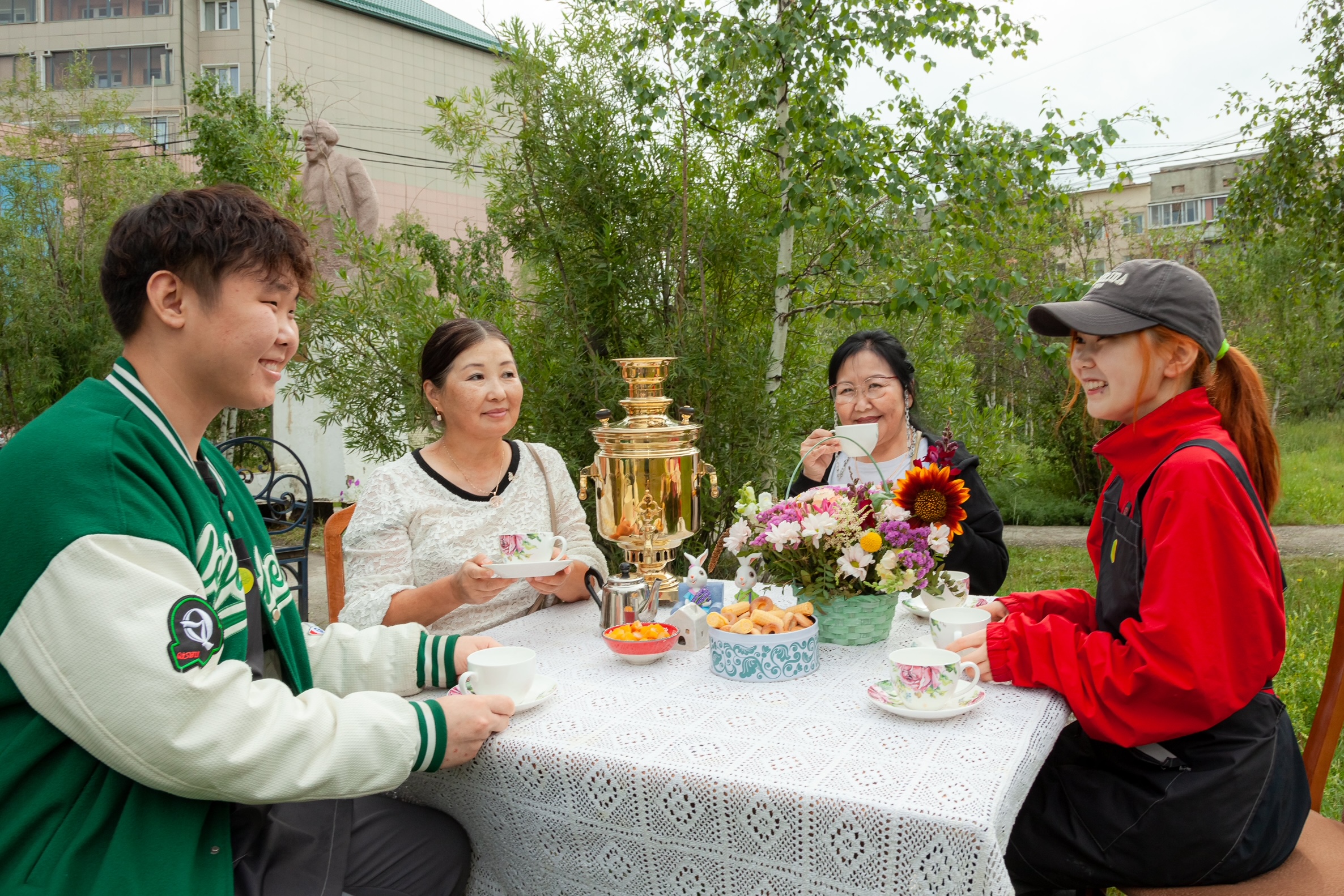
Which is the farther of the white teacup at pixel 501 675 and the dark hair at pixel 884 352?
the dark hair at pixel 884 352

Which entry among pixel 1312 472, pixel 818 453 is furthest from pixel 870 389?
pixel 1312 472

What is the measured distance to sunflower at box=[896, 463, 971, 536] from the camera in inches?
83.8

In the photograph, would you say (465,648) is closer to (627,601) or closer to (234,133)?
(627,601)

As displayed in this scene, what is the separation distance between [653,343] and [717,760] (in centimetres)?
300

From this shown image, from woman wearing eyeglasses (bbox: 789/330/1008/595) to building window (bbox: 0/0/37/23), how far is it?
34449 mm

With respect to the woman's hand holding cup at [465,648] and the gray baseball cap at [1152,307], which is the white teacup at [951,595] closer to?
the gray baseball cap at [1152,307]

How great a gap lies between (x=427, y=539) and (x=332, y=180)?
286 inches

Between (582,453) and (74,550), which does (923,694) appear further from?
(582,453)

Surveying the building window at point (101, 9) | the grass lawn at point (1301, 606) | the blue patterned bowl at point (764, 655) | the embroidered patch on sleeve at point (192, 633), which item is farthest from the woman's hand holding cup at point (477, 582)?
the building window at point (101, 9)

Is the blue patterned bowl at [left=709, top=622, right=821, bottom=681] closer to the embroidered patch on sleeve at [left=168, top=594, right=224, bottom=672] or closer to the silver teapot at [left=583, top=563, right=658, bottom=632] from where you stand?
the silver teapot at [left=583, top=563, right=658, bottom=632]

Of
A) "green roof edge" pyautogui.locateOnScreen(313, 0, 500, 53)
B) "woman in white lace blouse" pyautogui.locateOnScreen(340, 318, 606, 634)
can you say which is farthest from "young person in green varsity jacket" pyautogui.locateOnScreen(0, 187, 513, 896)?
"green roof edge" pyautogui.locateOnScreen(313, 0, 500, 53)

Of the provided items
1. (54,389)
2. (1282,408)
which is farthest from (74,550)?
(1282,408)

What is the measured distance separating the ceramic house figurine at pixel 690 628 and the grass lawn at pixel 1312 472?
304 inches

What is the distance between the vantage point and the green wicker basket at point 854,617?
2020mm
